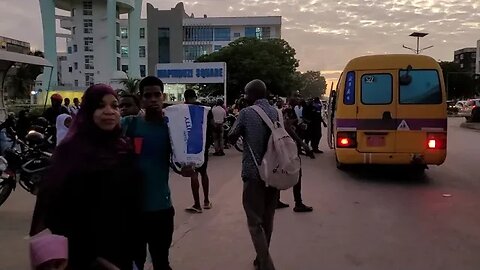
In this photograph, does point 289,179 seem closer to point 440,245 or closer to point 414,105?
point 440,245

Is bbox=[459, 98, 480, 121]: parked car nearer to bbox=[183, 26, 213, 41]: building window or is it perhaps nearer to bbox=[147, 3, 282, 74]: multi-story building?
bbox=[147, 3, 282, 74]: multi-story building

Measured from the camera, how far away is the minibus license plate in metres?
9.77

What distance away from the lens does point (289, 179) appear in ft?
14.3

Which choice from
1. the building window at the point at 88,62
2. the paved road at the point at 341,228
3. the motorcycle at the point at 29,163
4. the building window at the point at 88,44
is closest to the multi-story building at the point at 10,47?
the motorcycle at the point at 29,163

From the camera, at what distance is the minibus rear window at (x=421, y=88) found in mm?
9750

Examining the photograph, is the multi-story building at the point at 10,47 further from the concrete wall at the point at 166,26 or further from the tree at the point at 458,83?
the tree at the point at 458,83

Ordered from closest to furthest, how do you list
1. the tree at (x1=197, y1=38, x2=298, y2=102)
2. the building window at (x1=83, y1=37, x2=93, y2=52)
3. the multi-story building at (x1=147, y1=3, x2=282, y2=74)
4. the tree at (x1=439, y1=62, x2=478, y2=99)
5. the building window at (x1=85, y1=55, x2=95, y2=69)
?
the tree at (x1=197, y1=38, x2=298, y2=102) → the building window at (x1=83, y1=37, x2=93, y2=52) → the building window at (x1=85, y1=55, x2=95, y2=69) → the tree at (x1=439, y1=62, x2=478, y2=99) → the multi-story building at (x1=147, y1=3, x2=282, y2=74)

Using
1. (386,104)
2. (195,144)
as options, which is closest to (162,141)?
(195,144)

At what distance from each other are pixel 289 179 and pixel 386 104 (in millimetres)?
6052

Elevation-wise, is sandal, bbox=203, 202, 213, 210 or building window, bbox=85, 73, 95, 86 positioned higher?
building window, bbox=85, 73, 95, 86

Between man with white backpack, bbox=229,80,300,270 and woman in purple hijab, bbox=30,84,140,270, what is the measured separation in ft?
6.74

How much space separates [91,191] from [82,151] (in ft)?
0.59

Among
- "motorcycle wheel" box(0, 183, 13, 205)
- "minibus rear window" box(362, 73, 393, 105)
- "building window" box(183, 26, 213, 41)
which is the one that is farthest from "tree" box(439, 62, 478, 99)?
"motorcycle wheel" box(0, 183, 13, 205)

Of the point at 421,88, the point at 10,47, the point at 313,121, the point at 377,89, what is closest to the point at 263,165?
the point at 377,89
